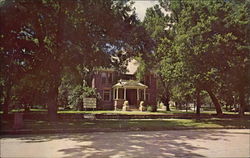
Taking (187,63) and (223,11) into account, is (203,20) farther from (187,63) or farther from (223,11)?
(187,63)

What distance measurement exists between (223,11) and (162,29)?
28.0 feet

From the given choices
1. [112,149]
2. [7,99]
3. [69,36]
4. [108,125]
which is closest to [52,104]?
[7,99]

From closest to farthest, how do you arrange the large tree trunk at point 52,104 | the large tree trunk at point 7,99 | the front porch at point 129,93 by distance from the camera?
the large tree trunk at point 7,99
the large tree trunk at point 52,104
the front porch at point 129,93

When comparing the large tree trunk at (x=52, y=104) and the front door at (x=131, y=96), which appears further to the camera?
the front door at (x=131, y=96)

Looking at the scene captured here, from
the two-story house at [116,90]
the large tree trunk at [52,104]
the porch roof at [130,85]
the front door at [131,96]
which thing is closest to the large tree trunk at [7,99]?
the large tree trunk at [52,104]

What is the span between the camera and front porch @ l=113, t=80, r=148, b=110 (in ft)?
123

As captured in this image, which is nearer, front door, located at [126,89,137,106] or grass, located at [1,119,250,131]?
grass, located at [1,119,250,131]

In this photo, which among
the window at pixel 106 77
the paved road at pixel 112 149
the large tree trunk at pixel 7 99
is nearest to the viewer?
the paved road at pixel 112 149

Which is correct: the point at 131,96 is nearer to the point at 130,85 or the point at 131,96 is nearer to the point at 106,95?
the point at 130,85

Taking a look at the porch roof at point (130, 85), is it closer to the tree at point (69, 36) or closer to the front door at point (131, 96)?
the front door at point (131, 96)

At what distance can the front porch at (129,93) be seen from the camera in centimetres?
3734

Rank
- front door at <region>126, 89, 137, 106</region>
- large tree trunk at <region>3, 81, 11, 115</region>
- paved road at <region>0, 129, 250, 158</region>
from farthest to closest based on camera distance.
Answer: front door at <region>126, 89, 137, 106</region>, large tree trunk at <region>3, 81, 11, 115</region>, paved road at <region>0, 129, 250, 158</region>

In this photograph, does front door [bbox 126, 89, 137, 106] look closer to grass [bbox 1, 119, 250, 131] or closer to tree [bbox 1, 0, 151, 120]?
tree [bbox 1, 0, 151, 120]

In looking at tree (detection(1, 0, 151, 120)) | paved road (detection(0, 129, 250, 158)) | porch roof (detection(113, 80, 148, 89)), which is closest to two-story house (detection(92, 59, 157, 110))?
porch roof (detection(113, 80, 148, 89))
